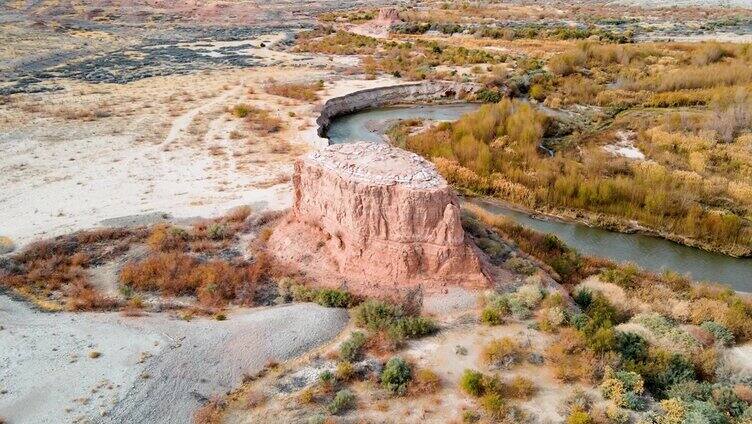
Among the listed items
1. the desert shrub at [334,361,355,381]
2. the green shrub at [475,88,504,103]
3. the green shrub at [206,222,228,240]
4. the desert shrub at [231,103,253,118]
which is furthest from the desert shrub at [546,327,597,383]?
the green shrub at [475,88,504,103]

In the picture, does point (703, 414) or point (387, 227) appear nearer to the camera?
point (703, 414)

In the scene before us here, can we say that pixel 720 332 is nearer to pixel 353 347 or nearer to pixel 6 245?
pixel 353 347

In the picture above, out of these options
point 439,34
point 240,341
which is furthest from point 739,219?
point 439,34

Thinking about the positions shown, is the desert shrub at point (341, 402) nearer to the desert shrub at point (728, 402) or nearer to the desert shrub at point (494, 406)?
the desert shrub at point (494, 406)

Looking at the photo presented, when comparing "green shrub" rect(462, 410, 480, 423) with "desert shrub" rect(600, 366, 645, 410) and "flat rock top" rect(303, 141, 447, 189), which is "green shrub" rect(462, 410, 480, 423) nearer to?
"desert shrub" rect(600, 366, 645, 410)

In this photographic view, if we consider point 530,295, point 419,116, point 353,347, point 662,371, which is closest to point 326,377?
point 353,347

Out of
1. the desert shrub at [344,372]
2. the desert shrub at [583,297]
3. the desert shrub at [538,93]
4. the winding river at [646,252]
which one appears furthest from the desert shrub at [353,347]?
the desert shrub at [538,93]

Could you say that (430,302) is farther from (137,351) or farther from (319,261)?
(137,351)
